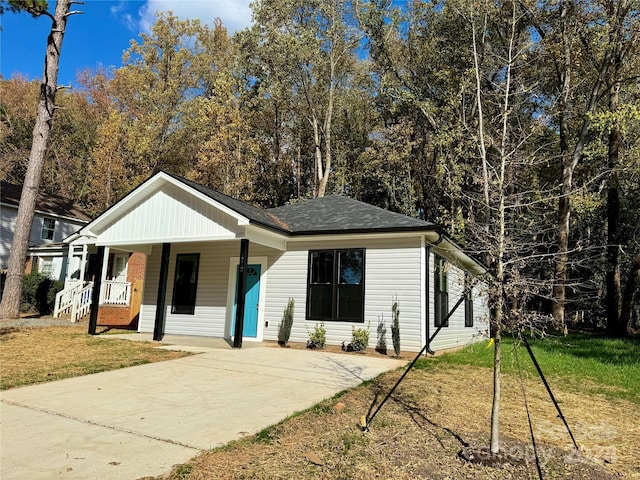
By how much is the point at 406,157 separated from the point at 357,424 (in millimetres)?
18599

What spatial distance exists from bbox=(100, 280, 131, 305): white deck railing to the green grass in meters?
12.5

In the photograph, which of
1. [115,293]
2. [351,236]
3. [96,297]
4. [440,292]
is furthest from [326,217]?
[115,293]

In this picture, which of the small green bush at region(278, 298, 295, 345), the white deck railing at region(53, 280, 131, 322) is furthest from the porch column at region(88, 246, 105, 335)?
the small green bush at region(278, 298, 295, 345)

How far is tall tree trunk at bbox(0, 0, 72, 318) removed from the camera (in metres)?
12.9

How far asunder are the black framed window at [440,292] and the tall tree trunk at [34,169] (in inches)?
495

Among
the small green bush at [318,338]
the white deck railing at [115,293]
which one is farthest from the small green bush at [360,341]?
the white deck railing at [115,293]

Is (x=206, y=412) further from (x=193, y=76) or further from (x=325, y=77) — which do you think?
(x=193, y=76)

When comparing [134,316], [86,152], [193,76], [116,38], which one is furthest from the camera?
[86,152]

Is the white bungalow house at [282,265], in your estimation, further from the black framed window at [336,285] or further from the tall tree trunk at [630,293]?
the tall tree trunk at [630,293]

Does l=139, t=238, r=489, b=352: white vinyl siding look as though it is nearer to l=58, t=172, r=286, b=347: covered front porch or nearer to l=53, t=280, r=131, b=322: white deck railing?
l=58, t=172, r=286, b=347: covered front porch

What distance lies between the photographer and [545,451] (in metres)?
3.88

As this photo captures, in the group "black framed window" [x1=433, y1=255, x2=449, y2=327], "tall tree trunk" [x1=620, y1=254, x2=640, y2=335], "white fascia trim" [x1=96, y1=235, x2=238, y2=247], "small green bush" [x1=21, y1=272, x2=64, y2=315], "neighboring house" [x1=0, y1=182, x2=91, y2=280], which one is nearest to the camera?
"white fascia trim" [x1=96, y1=235, x2=238, y2=247]

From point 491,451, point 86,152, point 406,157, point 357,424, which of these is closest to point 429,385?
point 357,424

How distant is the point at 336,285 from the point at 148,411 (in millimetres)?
6380
